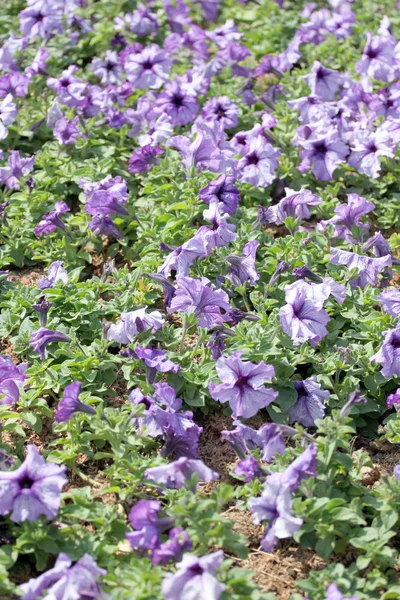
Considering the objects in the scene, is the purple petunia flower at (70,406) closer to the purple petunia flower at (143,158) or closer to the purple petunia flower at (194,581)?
the purple petunia flower at (194,581)

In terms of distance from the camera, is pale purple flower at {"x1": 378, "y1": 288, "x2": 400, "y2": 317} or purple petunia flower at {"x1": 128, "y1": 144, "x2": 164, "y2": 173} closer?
pale purple flower at {"x1": 378, "y1": 288, "x2": 400, "y2": 317}

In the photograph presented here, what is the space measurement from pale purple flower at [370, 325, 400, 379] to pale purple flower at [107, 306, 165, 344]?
988mm

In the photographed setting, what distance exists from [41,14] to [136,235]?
7.65 ft

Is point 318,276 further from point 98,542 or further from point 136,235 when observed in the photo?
point 98,542

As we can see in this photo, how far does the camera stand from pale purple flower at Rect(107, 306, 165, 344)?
12.7 feet

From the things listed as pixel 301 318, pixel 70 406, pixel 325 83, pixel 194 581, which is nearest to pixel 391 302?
pixel 301 318

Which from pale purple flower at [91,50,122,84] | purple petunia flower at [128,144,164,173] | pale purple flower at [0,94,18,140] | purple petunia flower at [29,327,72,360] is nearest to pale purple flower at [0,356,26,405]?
purple petunia flower at [29,327,72,360]

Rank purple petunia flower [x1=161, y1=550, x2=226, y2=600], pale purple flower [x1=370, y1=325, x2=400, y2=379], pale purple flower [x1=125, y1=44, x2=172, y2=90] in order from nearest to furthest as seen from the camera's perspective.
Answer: purple petunia flower [x1=161, y1=550, x2=226, y2=600]
pale purple flower [x1=370, y1=325, x2=400, y2=379]
pale purple flower [x1=125, y1=44, x2=172, y2=90]

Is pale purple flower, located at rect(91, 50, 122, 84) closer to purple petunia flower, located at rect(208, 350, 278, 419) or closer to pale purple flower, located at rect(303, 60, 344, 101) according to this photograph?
pale purple flower, located at rect(303, 60, 344, 101)

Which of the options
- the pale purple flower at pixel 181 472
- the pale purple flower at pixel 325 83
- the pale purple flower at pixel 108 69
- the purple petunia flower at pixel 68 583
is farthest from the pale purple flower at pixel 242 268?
the pale purple flower at pixel 108 69

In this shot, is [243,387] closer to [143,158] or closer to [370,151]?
[143,158]

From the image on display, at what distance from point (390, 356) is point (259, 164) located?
5.20ft

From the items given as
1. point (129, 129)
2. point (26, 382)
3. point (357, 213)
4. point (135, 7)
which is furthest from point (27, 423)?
point (135, 7)

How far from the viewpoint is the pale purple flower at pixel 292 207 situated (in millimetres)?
4531
